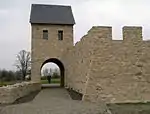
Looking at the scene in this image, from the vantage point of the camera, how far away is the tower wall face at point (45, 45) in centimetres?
2762

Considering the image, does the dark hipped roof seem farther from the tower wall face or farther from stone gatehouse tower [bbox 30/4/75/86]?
the tower wall face

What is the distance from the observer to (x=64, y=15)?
98.9 ft

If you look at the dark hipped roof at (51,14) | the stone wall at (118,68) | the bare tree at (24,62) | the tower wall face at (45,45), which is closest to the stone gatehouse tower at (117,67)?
the stone wall at (118,68)

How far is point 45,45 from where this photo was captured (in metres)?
28.0

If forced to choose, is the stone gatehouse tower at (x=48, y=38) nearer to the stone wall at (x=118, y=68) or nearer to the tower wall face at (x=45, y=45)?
the tower wall face at (x=45, y=45)

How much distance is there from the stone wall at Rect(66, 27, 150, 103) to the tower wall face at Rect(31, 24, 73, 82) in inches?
583

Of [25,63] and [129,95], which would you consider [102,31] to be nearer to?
[129,95]

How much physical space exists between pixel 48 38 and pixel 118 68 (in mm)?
16242

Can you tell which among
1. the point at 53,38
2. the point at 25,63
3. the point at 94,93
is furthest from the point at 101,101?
the point at 25,63

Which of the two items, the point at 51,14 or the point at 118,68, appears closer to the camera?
the point at 118,68

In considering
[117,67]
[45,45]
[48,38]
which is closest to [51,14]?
[48,38]

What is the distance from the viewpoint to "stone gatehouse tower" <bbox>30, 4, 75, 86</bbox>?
27672 millimetres

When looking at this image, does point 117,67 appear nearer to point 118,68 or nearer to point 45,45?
point 118,68

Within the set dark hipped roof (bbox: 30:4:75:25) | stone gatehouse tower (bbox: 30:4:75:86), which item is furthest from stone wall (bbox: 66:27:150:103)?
dark hipped roof (bbox: 30:4:75:25)
